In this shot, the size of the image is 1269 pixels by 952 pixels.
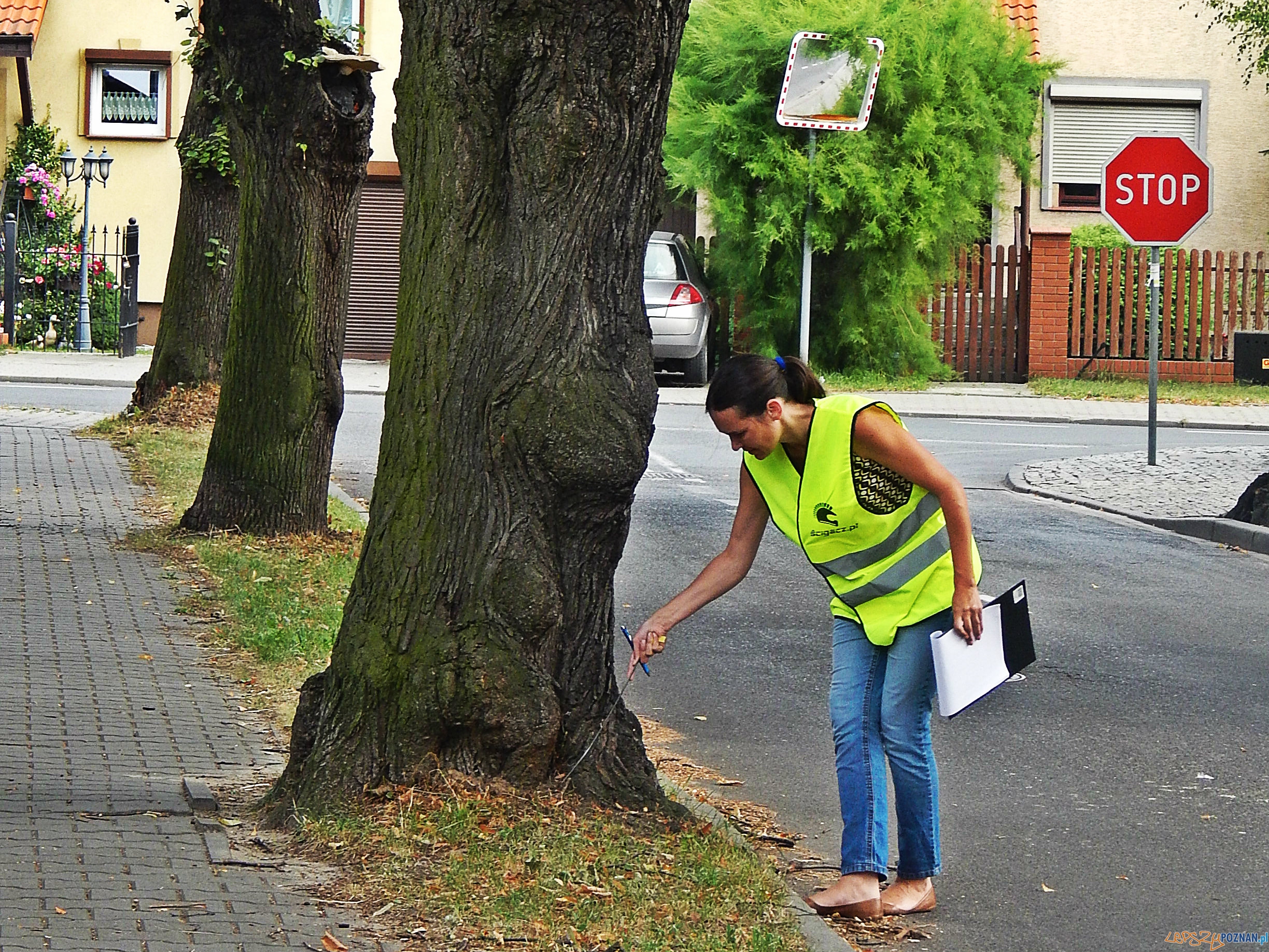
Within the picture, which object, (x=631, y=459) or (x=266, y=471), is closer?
(x=631, y=459)

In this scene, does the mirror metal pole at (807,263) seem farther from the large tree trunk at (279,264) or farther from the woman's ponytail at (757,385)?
the woman's ponytail at (757,385)

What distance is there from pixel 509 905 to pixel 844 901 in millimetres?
945

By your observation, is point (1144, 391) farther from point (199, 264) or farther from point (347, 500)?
point (347, 500)

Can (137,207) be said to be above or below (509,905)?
above

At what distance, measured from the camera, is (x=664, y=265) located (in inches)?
896

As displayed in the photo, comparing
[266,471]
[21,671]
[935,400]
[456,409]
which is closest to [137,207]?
[935,400]

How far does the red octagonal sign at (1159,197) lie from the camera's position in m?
17.0

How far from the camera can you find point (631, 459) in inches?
205

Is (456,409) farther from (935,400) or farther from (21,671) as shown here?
(935,400)

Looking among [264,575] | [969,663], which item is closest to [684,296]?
[264,575]

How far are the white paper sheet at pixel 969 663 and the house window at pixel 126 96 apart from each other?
26817 mm

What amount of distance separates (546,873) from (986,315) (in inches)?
846

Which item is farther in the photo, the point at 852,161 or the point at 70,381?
the point at 852,161

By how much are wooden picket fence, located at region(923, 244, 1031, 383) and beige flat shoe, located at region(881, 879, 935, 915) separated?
2047 centimetres
